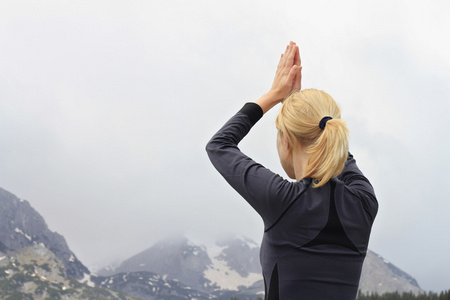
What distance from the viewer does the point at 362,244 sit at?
186 inches

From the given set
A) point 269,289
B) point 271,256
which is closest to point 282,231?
point 271,256

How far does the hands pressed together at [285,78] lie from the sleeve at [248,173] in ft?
0.60

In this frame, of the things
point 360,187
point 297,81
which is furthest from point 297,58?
point 360,187

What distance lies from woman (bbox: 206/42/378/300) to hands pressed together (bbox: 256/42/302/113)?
439 mm

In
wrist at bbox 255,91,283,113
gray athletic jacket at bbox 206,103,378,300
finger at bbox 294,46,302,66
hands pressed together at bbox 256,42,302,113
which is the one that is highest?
finger at bbox 294,46,302,66

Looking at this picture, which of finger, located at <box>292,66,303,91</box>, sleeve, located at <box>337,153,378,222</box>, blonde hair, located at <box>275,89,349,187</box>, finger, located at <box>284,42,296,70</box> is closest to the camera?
blonde hair, located at <box>275,89,349,187</box>

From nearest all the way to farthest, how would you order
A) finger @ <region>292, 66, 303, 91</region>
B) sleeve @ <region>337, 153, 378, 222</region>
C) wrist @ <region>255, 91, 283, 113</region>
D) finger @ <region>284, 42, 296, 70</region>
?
sleeve @ <region>337, 153, 378, 222</region> → wrist @ <region>255, 91, 283, 113</region> → finger @ <region>284, 42, 296, 70</region> → finger @ <region>292, 66, 303, 91</region>

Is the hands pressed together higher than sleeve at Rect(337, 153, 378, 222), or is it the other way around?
the hands pressed together

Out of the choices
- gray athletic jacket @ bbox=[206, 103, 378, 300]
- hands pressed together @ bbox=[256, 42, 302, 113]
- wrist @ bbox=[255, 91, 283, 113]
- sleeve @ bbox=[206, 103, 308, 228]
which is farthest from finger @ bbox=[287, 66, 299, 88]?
gray athletic jacket @ bbox=[206, 103, 378, 300]

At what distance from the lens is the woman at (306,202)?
4418mm

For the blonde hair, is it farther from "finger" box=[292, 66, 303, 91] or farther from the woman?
"finger" box=[292, 66, 303, 91]

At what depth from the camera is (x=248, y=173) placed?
450 cm

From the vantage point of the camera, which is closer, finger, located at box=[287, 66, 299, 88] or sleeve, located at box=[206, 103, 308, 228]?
sleeve, located at box=[206, 103, 308, 228]

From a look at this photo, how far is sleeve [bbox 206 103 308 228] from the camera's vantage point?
4.39 meters
